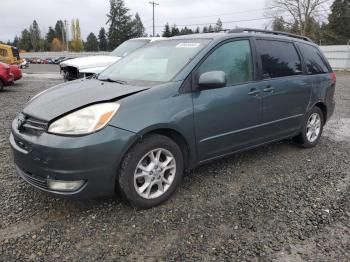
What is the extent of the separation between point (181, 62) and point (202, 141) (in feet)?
2.88

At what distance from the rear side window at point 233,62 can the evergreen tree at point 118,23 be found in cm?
7644

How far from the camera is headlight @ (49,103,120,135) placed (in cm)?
282

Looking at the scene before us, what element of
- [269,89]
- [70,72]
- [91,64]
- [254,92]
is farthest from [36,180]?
[70,72]

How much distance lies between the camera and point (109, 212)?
10.3 ft

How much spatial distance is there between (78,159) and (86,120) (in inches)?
13.8

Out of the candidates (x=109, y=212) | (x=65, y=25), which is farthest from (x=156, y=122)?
(x=65, y=25)

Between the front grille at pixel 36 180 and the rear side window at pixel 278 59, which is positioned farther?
the rear side window at pixel 278 59

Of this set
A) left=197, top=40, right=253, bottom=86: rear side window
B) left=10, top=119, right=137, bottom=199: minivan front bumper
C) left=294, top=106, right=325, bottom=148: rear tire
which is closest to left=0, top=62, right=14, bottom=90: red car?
left=10, top=119, right=137, bottom=199: minivan front bumper

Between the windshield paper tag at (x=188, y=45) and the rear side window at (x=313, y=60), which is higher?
the windshield paper tag at (x=188, y=45)

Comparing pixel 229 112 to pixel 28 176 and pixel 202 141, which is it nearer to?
pixel 202 141

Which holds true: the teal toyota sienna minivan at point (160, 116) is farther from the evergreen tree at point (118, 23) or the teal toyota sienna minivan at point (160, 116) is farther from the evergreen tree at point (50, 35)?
the evergreen tree at point (50, 35)

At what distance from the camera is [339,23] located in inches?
2092

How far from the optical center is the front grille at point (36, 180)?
2.89 meters

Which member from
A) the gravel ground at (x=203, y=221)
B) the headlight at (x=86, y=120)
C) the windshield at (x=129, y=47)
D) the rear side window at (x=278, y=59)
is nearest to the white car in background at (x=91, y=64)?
the windshield at (x=129, y=47)
